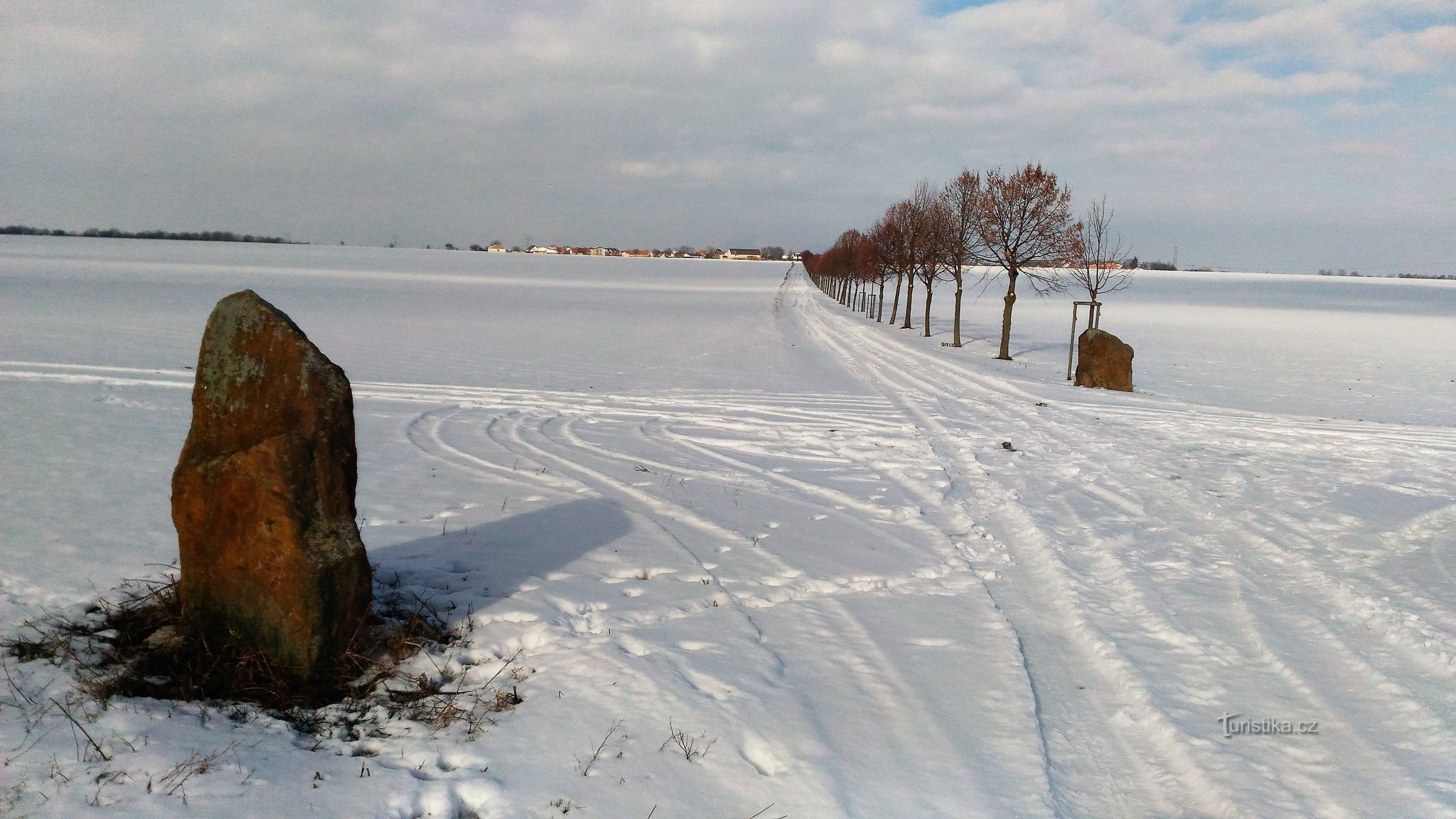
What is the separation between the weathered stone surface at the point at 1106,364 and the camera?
18422 millimetres

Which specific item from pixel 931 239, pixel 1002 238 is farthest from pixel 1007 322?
pixel 931 239

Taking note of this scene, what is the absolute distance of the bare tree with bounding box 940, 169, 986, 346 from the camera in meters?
28.9

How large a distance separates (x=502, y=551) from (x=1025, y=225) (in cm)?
2358

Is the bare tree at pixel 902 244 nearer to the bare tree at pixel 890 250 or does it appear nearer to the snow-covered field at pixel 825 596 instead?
the bare tree at pixel 890 250

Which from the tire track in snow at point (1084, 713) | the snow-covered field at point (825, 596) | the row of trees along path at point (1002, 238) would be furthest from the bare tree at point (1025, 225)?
the tire track in snow at point (1084, 713)

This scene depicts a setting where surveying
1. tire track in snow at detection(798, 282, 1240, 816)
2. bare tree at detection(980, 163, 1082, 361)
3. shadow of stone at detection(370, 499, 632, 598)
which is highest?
bare tree at detection(980, 163, 1082, 361)

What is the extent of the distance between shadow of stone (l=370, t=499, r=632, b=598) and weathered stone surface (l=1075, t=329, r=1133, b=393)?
14.4 metres

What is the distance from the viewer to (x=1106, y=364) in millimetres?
18531

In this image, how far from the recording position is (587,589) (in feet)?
19.0

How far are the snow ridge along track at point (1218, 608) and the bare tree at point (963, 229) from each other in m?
17.9

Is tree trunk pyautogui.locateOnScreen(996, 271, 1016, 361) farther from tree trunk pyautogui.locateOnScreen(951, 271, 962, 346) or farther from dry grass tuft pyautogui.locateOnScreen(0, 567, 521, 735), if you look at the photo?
dry grass tuft pyautogui.locateOnScreen(0, 567, 521, 735)

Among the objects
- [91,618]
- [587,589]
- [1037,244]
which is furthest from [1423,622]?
[1037,244]

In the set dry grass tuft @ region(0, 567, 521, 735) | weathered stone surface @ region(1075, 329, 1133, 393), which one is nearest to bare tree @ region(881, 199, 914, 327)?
weathered stone surface @ region(1075, 329, 1133, 393)

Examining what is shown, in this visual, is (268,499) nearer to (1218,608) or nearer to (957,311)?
(1218,608)
